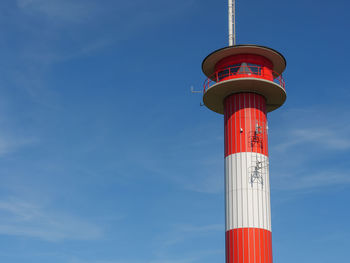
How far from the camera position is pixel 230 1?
4162 cm

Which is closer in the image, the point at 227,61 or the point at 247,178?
the point at 247,178

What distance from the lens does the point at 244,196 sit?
35062mm

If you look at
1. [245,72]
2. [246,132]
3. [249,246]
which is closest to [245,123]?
[246,132]

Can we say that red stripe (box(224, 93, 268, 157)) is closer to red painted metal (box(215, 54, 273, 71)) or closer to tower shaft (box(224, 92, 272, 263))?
tower shaft (box(224, 92, 272, 263))

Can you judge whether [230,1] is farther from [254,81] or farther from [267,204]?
[267,204]

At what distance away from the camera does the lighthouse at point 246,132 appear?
1352 inches

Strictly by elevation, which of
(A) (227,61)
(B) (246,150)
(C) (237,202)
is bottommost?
(C) (237,202)

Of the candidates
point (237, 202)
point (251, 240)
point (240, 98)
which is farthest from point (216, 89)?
point (251, 240)

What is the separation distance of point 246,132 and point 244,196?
4545mm

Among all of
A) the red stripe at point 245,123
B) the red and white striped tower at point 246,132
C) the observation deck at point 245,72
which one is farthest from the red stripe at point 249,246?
the observation deck at point 245,72

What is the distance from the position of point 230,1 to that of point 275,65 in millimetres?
6629

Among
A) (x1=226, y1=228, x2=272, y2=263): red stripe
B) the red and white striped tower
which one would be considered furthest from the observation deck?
(x1=226, y1=228, x2=272, y2=263): red stripe

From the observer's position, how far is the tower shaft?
34125 millimetres

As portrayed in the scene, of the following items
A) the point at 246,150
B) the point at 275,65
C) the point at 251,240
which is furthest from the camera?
the point at 275,65
